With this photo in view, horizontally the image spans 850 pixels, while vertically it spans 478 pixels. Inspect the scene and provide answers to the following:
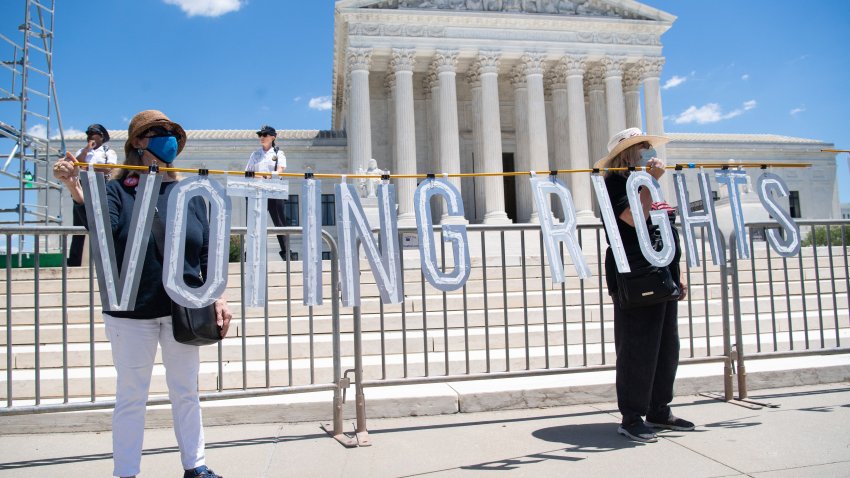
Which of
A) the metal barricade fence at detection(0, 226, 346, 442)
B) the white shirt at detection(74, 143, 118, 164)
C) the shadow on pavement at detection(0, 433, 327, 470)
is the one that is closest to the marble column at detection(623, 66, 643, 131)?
the white shirt at detection(74, 143, 118, 164)

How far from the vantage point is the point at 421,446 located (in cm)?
402

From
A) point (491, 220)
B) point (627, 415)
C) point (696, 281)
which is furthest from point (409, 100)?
point (627, 415)

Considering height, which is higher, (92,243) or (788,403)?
(92,243)

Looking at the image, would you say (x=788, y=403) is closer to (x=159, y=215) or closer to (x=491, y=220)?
(x=159, y=215)

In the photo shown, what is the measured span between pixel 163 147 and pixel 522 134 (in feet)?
87.7

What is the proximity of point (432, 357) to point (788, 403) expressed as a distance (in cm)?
309

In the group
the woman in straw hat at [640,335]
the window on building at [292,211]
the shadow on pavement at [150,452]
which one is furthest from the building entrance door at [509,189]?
the shadow on pavement at [150,452]

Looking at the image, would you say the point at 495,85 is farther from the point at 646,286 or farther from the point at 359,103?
the point at 646,286

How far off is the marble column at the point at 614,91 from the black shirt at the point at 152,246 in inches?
1078

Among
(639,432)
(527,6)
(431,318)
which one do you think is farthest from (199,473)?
(527,6)

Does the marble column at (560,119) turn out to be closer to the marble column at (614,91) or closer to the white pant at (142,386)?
the marble column at (614,91)

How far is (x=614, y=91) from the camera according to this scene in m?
28.8

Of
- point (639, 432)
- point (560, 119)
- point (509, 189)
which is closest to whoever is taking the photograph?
point (639, 432)

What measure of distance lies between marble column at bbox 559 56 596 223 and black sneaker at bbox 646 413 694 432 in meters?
23.8
